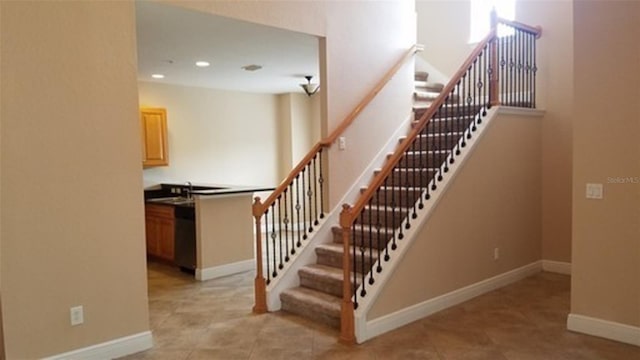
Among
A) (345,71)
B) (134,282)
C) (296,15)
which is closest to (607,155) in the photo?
(345,71)

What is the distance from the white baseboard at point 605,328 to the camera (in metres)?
3.40

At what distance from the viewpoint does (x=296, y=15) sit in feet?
14.5

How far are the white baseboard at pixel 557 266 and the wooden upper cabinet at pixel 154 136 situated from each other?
17.4 feet

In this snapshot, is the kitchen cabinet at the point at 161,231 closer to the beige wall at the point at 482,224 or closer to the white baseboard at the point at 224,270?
the white baseboard at the point at 224,270

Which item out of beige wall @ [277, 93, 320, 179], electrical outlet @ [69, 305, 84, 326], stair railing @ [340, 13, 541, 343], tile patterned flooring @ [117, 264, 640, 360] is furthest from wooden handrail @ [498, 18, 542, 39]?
electrical outlet @ [69, 305, 84, 326]

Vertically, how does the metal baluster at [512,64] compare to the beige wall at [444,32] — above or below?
below

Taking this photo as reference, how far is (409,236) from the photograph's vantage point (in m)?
3.87

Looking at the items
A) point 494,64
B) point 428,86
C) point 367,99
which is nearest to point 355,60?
point 367,99

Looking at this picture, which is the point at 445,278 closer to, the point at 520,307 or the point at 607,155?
the point at 520,307

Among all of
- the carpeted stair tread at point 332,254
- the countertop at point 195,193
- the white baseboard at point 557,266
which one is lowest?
the white baseboard at point 557,266

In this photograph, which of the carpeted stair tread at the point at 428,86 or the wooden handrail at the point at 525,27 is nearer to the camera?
the wooden handrail at the point at 525,27

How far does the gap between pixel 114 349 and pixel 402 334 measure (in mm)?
2105

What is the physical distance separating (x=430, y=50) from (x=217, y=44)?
348cm

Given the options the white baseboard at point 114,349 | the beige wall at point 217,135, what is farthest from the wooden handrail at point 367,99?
the beige wall at point 217,135
